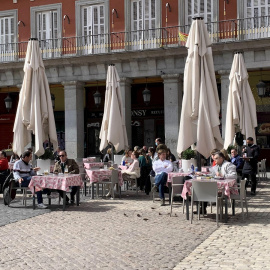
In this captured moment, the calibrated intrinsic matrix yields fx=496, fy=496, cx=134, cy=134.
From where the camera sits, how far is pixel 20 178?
12438 millimetres

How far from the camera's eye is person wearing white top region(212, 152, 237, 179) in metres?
11.0

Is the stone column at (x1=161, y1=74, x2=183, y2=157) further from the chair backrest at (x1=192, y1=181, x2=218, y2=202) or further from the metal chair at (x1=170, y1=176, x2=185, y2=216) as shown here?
the chair backrest at (x1=192, y1=181, x2=218, y2=202)

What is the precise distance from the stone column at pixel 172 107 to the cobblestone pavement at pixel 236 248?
40.0 feet

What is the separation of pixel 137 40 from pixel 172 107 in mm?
3744

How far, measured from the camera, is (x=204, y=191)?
33.0 feet

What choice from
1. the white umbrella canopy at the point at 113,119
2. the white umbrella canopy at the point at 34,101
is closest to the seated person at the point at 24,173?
the white umbrella canopy at the point at 34,101

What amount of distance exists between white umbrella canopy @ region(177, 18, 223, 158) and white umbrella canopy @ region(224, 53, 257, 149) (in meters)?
3.57

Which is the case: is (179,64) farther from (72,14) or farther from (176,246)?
(176,246)

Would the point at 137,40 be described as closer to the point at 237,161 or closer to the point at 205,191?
the point at 237,161

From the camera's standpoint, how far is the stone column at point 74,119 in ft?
81.5

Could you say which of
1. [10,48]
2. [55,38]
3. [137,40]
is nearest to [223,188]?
[137,40]

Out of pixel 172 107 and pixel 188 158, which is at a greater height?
pixel 172 107

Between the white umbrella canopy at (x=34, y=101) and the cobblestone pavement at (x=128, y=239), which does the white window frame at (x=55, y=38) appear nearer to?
the white umbrella canopy at (x=34, y=101)

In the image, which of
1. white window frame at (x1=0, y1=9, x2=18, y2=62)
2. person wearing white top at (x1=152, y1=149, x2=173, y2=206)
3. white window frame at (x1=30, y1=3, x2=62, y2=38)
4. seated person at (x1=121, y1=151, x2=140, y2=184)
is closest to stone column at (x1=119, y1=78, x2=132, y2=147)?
white window frame at (x1=30, y1=3, x2=62, y2=38)
